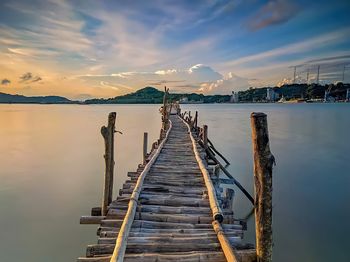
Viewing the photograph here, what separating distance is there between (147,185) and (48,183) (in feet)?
35.1

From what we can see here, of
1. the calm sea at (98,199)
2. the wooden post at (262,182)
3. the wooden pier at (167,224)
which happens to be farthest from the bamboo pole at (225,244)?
the calm sea at (98,199)

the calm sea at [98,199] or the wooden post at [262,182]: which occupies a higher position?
the wooden post at [262,182]

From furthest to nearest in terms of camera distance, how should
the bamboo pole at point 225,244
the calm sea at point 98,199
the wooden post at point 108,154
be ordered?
the calm sea at point 98,199, the wooden post at point 108,154, the bamboo pole at point 225,244

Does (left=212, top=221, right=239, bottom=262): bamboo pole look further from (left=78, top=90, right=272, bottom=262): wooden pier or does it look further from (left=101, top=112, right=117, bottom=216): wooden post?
(left=101, top=112, right=117, bottom=216): wooden post

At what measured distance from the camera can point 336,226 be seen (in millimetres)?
10234

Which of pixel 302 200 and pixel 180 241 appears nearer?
pixel 180 241

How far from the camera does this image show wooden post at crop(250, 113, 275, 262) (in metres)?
4.10

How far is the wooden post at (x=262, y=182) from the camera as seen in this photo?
4098mm

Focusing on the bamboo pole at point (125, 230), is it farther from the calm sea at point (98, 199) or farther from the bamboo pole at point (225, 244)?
the calm sea at point (98, 199)

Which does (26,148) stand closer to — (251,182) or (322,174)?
(251,182)

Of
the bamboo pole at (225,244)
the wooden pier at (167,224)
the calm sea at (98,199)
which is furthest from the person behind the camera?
the calm sea at (98,199)

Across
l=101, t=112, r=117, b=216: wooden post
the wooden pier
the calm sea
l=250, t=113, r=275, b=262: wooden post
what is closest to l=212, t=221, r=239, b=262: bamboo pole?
the wooden pier

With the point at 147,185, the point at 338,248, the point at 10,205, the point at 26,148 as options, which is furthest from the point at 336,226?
Result: the point at 26,148

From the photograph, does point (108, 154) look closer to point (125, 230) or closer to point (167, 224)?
point (167, 224)
